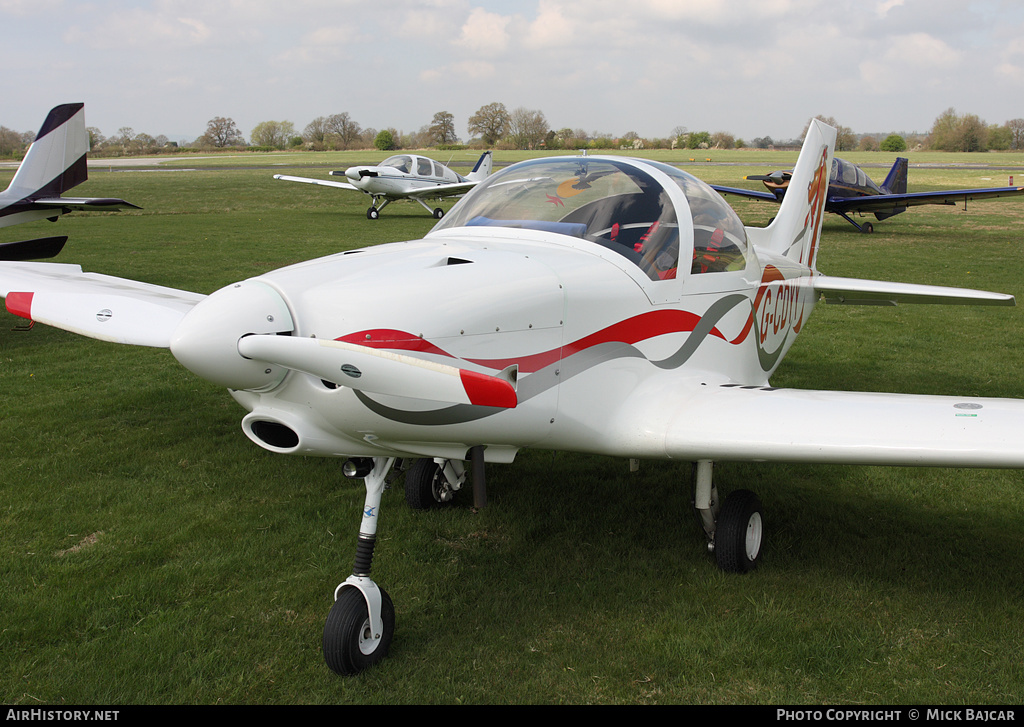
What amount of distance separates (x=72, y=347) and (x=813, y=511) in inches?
314

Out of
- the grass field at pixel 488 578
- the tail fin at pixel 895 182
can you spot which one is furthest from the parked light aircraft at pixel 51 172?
the tail fin at pixel 895 182

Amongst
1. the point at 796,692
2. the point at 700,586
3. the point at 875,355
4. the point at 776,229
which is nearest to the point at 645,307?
the point at 700,586

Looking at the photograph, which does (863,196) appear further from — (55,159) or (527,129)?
(527,129)

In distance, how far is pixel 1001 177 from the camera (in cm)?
4444

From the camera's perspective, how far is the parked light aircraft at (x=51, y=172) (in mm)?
13375

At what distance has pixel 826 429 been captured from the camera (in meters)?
3.24

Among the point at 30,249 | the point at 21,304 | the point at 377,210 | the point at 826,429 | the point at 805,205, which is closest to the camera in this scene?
the point at 826,429

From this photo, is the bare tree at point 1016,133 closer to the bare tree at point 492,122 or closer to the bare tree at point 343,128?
the bare tree at point 492,122

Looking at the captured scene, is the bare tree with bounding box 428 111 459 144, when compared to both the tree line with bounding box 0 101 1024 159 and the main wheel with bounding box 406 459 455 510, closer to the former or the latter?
the tree line with bounding box 0 101 1024 159

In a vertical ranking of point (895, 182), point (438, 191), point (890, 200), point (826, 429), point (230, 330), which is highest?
point (895, 182)

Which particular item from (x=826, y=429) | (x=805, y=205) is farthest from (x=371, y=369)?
(x=805, y=205)

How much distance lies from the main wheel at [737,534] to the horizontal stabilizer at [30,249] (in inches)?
256

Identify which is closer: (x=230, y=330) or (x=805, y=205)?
(x=230, y=330)

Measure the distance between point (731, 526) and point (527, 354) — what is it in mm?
1519
